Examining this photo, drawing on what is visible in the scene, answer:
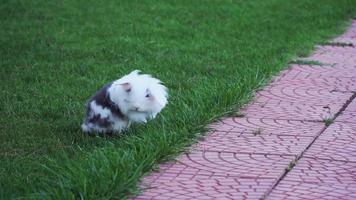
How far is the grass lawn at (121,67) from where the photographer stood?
578 centimetres

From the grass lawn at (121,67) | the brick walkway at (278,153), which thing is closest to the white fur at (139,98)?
the grass lawn at (121,67)

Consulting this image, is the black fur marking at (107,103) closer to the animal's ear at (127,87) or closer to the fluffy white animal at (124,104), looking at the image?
the fluffy white animal at (124,104)

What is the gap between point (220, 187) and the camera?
5.55 m

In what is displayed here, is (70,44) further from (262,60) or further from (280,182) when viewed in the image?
(280,182)

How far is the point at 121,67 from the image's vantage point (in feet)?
31.0

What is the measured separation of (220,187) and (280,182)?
1.48 feet

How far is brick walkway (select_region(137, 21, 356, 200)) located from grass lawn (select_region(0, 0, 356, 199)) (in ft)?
0.66

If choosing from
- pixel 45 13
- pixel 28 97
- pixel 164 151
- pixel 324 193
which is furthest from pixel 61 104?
pixel 45 13

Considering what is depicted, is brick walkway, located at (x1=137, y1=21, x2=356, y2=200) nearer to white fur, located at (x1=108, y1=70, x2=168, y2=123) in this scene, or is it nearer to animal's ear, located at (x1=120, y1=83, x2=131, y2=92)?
white fur, located at (x1=108, y1=70, x2=168, y2=123)

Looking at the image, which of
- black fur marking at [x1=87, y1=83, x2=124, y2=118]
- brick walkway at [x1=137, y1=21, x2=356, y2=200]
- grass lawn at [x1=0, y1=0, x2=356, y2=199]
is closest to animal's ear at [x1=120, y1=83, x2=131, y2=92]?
black fur marking at [x1=87, y1=83, x2=124, y2=118]

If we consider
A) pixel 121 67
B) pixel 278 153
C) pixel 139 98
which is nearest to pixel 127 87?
pixel 139 98

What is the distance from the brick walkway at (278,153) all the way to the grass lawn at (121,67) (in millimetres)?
200

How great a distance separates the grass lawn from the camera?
5777 mm

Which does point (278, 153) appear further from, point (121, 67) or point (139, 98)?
point (121, 67)
